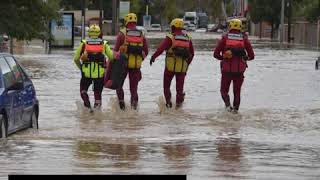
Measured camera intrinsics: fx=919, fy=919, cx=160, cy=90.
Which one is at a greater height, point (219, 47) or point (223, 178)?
point (219, 47)

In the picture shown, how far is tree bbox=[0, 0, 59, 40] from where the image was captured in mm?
33344

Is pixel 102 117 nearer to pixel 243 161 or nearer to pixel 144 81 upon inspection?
pixel 243 161

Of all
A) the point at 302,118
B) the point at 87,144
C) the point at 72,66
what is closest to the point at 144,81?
the point at 72,66

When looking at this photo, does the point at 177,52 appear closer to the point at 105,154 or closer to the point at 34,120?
the point at 34,120

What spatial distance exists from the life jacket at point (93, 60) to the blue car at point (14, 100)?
2.09 metres

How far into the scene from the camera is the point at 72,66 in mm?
34969

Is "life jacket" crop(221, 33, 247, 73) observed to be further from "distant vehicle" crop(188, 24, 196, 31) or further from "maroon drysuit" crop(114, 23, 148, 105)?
"distant vehicle" crop(188, 24, 196, 31)

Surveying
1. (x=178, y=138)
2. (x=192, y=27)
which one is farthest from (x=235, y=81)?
(x=192, y=27)

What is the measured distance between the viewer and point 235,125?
15.8m

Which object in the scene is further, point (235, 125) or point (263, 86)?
point (263, 86)

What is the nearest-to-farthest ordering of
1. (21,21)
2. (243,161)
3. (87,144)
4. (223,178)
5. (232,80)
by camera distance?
1. (223,178)
2. (243,161)
3. (87,144)
4. (232,80)
5. (21,21)

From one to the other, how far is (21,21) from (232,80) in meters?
17.5

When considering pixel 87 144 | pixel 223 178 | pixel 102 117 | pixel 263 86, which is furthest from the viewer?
pixel 263 86

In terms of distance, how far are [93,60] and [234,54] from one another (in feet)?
8.67
